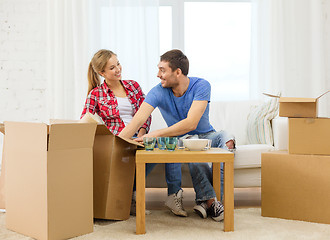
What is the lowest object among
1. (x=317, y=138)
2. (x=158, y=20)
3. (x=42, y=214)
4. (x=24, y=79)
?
(x=42, y=214)

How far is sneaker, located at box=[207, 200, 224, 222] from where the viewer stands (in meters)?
2.02

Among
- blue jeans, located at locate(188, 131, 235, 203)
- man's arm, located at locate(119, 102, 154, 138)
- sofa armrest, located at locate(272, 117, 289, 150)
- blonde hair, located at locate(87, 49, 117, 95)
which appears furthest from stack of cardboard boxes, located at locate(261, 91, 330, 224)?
blonde hair, located at locate(87, 49, 117, 95)

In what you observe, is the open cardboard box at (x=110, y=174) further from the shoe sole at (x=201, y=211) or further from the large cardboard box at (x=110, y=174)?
the shoe sole at (x=201, y=211)

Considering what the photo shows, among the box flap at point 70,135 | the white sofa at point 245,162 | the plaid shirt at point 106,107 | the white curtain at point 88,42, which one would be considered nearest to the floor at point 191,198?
the white sofa at point 245,162

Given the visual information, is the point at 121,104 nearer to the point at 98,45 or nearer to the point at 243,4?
the point at 98,45

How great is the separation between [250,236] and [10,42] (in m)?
2.95

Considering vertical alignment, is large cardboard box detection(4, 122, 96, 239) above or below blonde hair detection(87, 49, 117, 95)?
below

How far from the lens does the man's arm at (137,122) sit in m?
A: 2.22

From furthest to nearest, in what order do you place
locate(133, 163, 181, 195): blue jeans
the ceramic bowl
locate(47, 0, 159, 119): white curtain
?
locate(47, 0, 159, 119): white curtain < locate(133, 163, 181, 195): blue jeans < the ceramic bowl

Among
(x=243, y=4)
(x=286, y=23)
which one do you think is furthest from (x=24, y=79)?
(x=286, y=23)

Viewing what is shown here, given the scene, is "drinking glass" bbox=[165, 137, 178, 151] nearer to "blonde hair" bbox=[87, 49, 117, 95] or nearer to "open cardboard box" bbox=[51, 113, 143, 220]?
"open cardboard box" bbox=[51, 113, 143, 220]

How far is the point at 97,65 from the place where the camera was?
255 centimetres

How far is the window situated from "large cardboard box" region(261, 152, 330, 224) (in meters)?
1.89

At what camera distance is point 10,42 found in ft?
12.3
